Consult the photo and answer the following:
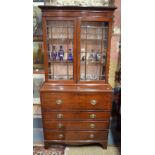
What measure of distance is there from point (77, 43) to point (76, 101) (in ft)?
2.14

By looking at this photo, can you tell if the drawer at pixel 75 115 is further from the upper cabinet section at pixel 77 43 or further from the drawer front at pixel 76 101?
the upper cabinet section at pixel 77 43

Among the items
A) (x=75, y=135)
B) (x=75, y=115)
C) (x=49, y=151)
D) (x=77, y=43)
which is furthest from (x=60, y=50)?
(x=49, y=151)

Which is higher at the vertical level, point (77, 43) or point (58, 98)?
point (77, 43)

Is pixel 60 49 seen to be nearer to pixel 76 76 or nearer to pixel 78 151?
pixel 76 76

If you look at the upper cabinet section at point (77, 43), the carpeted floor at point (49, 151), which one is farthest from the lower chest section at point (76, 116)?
the upper cabinet section at point (77, 43)

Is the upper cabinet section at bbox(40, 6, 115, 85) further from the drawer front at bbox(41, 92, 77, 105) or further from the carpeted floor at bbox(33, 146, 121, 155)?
the carpeted floor at bbox(33, 146, 121, 155)

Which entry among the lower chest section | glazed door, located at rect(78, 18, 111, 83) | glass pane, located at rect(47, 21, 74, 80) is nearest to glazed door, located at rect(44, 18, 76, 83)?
glass pane, located at rect(47, 21, 74, 80)

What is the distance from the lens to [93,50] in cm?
234

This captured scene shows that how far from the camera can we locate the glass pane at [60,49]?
7.23 feet

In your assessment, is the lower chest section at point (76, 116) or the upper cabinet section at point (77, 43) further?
the lower chest section at point (76, 116)

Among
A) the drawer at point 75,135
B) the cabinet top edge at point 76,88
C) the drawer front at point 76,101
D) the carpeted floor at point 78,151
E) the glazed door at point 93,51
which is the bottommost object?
the carpeted floor at point 78,151

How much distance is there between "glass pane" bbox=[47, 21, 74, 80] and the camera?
220 cm
